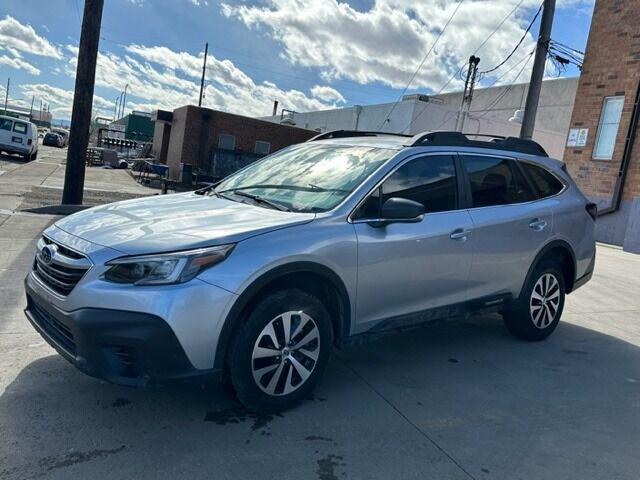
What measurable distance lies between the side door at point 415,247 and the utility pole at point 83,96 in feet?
27.0

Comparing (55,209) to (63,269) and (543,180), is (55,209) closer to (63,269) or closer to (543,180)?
(63,269)

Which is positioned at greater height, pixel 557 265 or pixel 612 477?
pixel 557 265

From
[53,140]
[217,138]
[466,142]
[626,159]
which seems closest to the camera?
[466,142]

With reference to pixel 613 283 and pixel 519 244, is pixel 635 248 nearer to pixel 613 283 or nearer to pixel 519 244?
pixel 613 283

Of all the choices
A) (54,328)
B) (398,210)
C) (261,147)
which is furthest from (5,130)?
(398,210)

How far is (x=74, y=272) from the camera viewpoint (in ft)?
10.1

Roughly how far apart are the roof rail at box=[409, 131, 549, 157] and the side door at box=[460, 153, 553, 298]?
0.39 feet

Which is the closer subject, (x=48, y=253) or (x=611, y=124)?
(x=48, y=253)

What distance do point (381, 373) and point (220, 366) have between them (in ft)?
5.23

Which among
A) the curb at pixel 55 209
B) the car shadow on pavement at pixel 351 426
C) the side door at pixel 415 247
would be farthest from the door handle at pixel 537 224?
the curb at pixel 55 209

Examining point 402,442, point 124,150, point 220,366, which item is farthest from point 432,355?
point 124,150

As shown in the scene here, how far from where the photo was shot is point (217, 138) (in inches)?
1016

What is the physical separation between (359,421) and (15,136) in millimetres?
26359

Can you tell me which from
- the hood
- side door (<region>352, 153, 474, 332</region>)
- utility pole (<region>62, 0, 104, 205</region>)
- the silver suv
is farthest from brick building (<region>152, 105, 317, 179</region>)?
the hood
